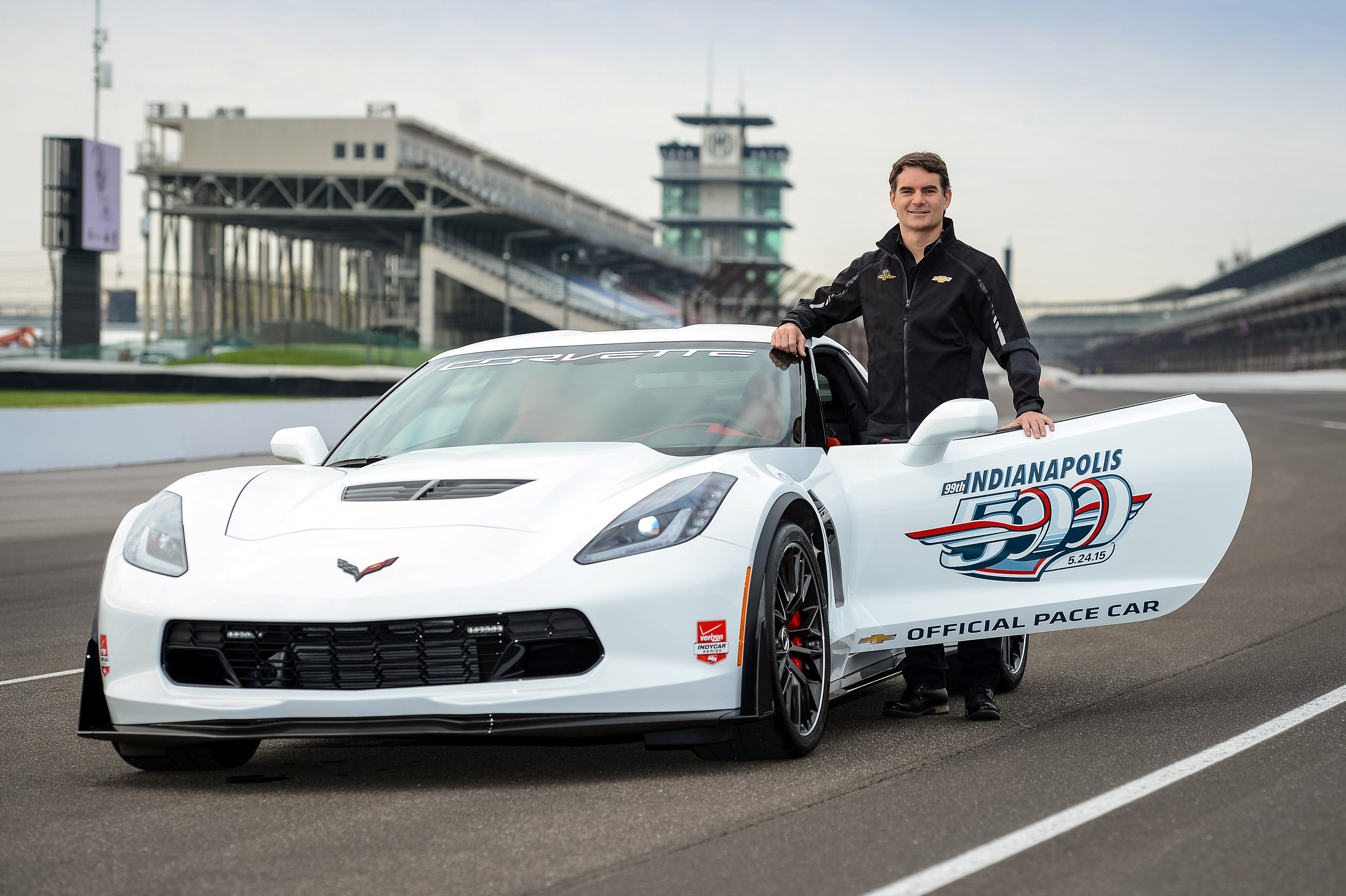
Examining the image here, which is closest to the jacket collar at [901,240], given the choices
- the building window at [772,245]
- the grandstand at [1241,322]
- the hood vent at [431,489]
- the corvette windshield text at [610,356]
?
the corvette windshield text at [610,356]

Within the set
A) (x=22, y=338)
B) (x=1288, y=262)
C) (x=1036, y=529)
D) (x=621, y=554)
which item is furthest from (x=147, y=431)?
(x=1288, y=262)

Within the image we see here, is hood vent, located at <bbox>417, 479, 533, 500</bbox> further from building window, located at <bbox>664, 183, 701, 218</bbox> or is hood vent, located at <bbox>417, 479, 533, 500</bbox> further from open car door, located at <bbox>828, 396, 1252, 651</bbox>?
building window, located at <bbox>664, 183, 701, 218</bbox>

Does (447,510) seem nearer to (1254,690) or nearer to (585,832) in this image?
(585,832)

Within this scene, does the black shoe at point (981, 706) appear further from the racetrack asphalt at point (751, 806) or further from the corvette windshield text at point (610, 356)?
the corvette windshield text at point (610, 356)

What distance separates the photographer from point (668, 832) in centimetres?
359

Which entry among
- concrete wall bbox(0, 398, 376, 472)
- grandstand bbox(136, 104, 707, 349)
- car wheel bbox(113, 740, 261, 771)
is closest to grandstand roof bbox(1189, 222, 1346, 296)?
grandstand bbox(136, 104, 707, 349)

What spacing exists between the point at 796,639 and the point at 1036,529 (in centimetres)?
103

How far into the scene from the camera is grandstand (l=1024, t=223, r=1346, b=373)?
217 ft

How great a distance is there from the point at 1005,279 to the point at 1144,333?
127938 millimetres

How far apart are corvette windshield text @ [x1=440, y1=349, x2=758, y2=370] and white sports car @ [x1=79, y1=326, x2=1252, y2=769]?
15 mm

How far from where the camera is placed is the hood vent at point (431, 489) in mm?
4352

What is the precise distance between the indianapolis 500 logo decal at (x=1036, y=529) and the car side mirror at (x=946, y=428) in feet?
0.67

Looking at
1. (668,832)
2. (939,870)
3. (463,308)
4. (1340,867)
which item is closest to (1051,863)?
(939,870)

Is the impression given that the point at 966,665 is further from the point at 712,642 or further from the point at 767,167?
the point at 767,167
